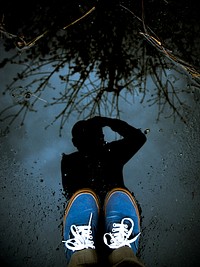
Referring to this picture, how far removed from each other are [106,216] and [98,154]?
23.0 inches

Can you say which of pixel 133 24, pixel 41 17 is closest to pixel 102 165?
pixel 133 24

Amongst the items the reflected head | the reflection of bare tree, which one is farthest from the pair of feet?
the reflection of bare tree

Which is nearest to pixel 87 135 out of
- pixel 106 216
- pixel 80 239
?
pixel 106 216

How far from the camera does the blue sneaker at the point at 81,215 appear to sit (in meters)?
2.24

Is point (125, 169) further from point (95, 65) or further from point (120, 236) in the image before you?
point (95, 65)

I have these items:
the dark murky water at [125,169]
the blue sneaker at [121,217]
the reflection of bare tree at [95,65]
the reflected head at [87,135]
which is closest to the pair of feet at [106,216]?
the blue sneaker at [121,217]

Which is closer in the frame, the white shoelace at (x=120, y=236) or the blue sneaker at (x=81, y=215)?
the white shoelace at (x=120, y=236)

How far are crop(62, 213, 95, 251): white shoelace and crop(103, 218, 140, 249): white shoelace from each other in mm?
139

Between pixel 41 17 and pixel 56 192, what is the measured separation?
1.61 metres

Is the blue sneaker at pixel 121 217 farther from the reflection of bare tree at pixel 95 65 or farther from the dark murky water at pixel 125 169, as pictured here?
the reflection of bare tree at pixel 95 65

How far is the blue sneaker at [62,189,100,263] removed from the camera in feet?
7.36

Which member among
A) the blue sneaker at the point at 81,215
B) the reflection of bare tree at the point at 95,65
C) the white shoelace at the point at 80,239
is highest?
the reflection of bare tree at the point at 95,65

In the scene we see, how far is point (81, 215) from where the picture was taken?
91.4 inches

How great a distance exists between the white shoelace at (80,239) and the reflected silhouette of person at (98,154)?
340mm
